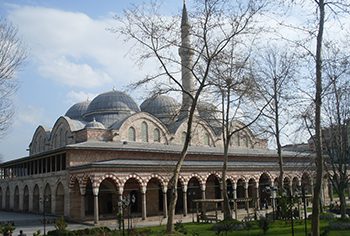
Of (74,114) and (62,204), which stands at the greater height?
(74,114)

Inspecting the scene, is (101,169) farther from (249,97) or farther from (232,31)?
(232,31)

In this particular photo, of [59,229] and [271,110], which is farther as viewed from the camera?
[271,110]

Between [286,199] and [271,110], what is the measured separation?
228 inches

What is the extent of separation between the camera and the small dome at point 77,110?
162ft

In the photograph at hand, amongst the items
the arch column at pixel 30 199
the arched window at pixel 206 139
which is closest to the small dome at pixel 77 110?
the arch column at pixel 30 199

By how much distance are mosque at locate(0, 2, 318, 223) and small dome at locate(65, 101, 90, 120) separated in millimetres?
145

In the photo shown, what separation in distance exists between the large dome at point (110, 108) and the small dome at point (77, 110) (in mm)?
3993

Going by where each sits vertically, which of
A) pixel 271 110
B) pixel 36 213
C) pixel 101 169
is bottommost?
pixel 36 213

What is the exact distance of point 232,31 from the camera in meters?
18.5

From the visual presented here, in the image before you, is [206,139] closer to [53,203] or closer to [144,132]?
[144,132]

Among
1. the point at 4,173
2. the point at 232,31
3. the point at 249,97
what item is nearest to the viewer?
the point at 232,31

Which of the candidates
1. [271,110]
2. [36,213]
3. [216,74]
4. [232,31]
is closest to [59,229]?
→ [216,74]

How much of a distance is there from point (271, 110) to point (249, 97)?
4.87 meters

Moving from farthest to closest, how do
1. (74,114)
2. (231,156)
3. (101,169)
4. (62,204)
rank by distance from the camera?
(74,114)
(231,156)
(62,204)
(101,169)
